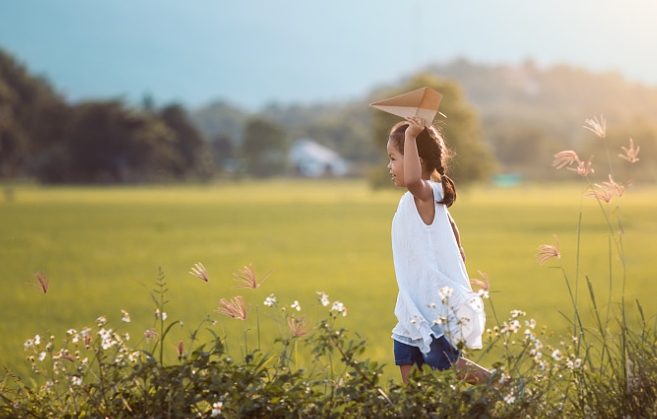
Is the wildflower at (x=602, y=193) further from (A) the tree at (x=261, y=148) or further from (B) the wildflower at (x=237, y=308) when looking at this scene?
(A) the tree at (x=261, y=148)

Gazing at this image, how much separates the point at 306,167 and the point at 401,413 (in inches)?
6443

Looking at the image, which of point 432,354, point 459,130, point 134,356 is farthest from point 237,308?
point 459,130

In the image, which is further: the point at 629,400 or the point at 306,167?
the point at 306,167

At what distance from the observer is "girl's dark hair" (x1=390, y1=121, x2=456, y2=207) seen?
4352mm

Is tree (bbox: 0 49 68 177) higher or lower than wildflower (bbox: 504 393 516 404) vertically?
higher

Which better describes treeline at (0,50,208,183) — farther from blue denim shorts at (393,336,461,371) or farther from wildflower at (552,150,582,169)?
wildflower at (552,150,582,169)

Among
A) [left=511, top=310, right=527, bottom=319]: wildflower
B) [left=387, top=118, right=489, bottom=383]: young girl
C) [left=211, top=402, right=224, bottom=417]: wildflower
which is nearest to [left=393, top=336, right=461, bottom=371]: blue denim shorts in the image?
[left=387, top=118, right=489, bottom=383]: young girl

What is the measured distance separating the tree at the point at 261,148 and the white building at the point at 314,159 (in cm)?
1702

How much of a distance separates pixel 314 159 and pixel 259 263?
145 metres

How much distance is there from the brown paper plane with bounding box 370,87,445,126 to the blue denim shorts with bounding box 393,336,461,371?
108 cm

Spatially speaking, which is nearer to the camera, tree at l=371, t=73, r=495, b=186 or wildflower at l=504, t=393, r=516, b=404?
wildflower at l=504, t=393, r=516, b=404

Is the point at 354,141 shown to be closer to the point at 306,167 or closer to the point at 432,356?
the point at 306,167

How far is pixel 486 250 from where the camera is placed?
27.5 m

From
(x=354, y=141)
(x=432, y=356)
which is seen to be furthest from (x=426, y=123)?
(x=354, y=141)
